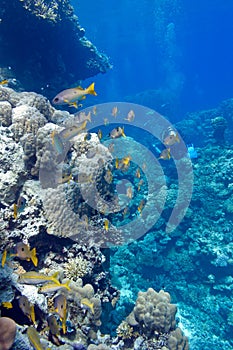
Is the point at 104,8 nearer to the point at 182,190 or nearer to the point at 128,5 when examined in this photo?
the point at 128,5

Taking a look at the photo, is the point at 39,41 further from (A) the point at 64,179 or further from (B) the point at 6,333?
(B) the point at 6,333

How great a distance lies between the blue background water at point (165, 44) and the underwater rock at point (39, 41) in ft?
66.0

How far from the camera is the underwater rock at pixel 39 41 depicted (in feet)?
32.5

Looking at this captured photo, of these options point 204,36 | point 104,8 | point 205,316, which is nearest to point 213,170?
point 205,316

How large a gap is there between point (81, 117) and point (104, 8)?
5315 centimetres

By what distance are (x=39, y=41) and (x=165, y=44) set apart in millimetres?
69401

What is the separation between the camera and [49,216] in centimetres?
448

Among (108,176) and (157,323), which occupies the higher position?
(108,176)

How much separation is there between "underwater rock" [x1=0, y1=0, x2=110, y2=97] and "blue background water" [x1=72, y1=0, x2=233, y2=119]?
20104mm

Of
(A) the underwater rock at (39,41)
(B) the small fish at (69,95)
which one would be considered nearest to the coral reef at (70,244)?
(B) the small fish at (69,95)

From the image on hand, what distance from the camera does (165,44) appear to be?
237 feet

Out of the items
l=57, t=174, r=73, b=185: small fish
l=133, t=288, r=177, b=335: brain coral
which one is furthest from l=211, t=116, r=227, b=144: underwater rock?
l=57, t=174, r=73, b=185: small fish

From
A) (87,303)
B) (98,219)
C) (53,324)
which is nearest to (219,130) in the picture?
(98,219)

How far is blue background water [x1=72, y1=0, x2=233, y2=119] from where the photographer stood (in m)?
55.3
